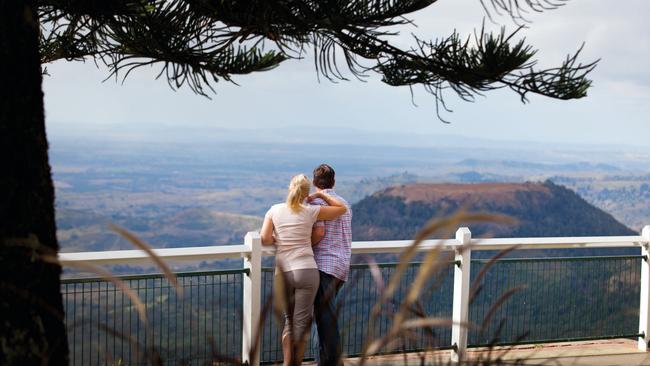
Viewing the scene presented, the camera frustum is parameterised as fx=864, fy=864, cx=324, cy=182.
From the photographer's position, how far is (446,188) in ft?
135

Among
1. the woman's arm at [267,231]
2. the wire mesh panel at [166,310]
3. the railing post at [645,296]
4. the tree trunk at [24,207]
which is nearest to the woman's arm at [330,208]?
the woman's arm at [267,231]

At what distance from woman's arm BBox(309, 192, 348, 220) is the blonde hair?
0.16m

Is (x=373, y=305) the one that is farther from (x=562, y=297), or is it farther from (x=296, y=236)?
(x=562, y=297)

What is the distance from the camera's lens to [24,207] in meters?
3.04

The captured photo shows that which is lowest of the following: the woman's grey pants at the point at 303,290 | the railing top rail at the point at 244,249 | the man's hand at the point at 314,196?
the woman's grey pants at the point at 303,290

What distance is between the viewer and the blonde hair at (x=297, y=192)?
5.74 metres

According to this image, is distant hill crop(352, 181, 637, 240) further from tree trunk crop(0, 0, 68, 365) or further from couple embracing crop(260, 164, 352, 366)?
tree trunk crop(0, 0, 68, 365)

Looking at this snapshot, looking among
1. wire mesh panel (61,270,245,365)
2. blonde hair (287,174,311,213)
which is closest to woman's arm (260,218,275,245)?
blonde hair (287,174,311,213)

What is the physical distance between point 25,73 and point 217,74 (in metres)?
4.88

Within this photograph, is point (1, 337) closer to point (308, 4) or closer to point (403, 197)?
point (308, 4)

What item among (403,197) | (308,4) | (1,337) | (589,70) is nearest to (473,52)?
(589,70)

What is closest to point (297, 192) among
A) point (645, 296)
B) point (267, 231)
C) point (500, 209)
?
point (267, 231)

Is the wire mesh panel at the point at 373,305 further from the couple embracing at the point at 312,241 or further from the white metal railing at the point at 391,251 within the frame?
the couple embracing at the point at 312,241

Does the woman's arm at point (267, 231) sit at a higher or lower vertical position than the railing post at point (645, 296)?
higher
